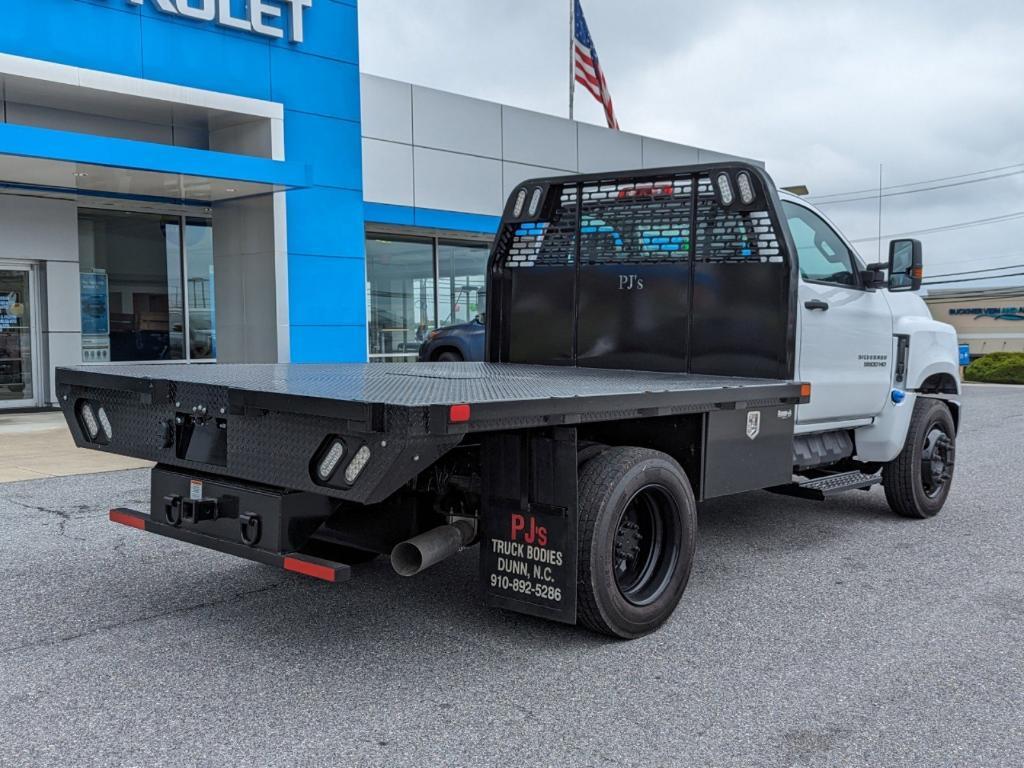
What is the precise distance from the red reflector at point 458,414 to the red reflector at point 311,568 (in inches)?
34.2

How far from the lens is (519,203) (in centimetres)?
676

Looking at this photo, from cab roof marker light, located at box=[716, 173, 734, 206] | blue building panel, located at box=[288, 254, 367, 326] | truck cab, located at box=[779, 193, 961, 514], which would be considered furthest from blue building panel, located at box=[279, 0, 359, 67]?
cab roof marker light, located at box=[716, 173, 734, 206]

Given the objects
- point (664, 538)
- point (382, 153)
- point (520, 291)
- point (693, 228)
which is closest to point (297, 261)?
point (382, 153)

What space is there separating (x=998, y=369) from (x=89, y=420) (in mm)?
28134

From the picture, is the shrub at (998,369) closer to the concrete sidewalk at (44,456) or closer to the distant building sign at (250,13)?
the distant building sign at (250,13)

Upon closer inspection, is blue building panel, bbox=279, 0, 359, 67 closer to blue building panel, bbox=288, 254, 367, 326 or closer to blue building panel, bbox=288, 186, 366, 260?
blue building panel, bbox=288, 186, 366, 260

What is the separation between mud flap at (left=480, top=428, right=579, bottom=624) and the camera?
4062 millimetres

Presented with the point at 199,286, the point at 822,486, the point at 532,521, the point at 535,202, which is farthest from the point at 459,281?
the point at 532,521

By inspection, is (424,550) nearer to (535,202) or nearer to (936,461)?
(535,202)

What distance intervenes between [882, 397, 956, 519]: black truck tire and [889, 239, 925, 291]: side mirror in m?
1.02

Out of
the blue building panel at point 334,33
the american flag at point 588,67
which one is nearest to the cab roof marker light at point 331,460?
the blue building panel at point 334,33

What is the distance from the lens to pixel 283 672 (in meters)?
4.01

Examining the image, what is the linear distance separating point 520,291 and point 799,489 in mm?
2288

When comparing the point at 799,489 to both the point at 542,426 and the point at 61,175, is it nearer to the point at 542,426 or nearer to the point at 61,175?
the point at 542,426
